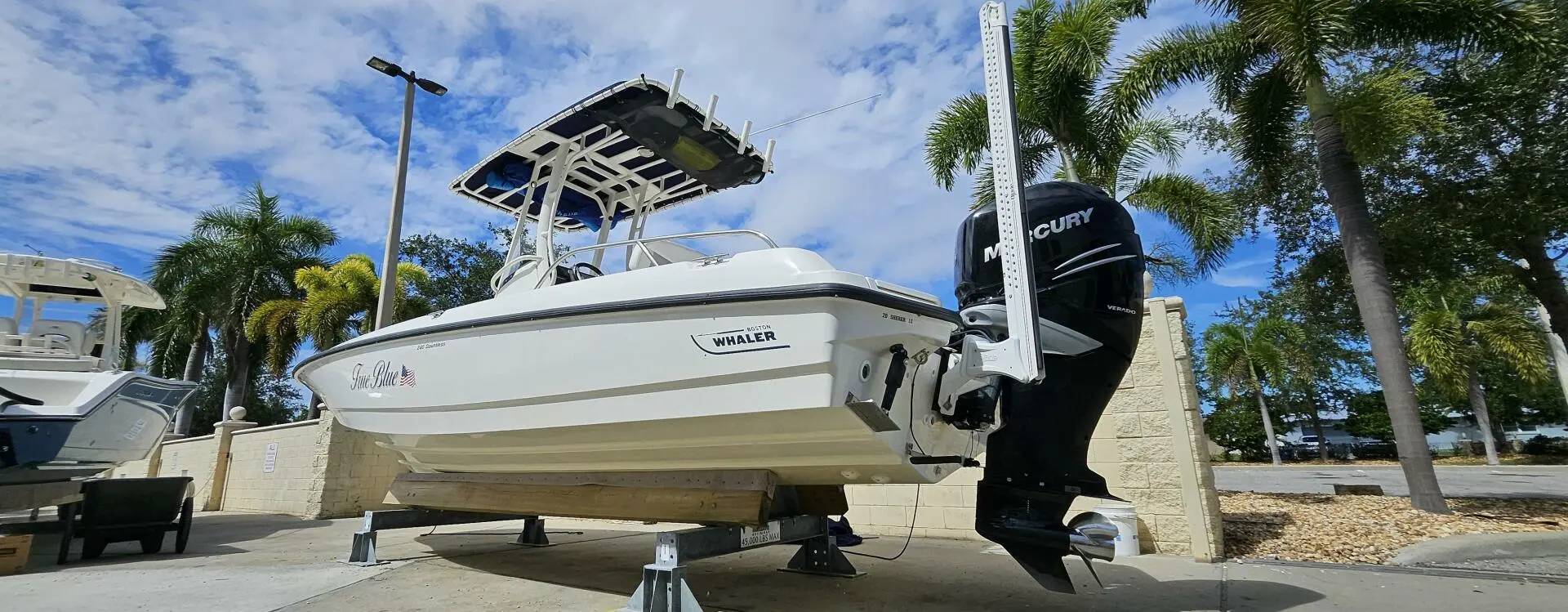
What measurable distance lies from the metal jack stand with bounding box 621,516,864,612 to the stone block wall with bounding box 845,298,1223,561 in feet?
7.88

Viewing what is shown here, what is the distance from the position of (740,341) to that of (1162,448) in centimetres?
354

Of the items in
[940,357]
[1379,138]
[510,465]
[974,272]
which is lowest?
[510,465]

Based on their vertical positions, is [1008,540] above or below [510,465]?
below

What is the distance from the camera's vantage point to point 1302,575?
4129 mm

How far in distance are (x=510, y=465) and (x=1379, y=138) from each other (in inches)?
304

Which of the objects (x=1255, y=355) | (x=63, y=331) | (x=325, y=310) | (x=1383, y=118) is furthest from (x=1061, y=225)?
(x=1255, y=355)

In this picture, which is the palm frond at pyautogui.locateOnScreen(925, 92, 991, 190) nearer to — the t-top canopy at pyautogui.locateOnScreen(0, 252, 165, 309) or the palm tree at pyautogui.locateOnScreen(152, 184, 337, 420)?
the t-top canopy at pyautogui.locateOnScreen(0, 252, 165, 309)

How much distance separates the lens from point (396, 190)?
8.47 meters

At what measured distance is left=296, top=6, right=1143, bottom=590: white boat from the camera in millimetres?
2764

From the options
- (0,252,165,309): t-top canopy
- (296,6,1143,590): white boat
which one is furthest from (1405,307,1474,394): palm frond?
(0,252,165,309): t-top canopy

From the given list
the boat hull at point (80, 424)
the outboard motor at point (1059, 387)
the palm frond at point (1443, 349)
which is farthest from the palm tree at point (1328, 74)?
the palm frond at point (1443, 349)

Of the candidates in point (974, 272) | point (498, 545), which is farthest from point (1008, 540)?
point (498, 545)

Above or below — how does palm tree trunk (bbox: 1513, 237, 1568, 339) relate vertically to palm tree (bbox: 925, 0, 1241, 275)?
below

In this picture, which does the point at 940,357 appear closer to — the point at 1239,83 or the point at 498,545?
the point at 498,545
